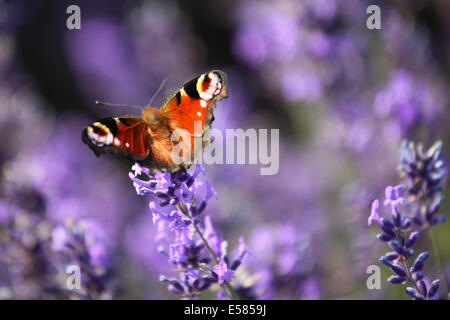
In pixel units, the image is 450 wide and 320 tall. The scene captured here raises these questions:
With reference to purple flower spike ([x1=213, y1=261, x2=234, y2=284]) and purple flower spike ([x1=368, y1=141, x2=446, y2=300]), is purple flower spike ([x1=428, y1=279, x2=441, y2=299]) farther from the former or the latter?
purple flower spike ([x1=213, y1=261, x2=234, y2=284])

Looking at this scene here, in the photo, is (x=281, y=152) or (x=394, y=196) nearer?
(x=394, y=196)

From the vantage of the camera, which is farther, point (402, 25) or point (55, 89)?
point (55, 89)

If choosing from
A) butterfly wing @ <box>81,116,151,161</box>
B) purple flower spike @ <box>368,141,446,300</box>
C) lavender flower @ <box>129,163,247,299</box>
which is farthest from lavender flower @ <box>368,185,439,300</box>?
butterfly wing @ <box>81,116,151,161</box>

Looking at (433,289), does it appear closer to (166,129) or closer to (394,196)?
(394,196)

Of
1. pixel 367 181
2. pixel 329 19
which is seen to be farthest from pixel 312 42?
pixel 367 181

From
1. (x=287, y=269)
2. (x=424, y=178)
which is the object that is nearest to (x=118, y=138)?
(x=287, y=269)

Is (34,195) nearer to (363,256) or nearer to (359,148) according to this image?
(363,256)
